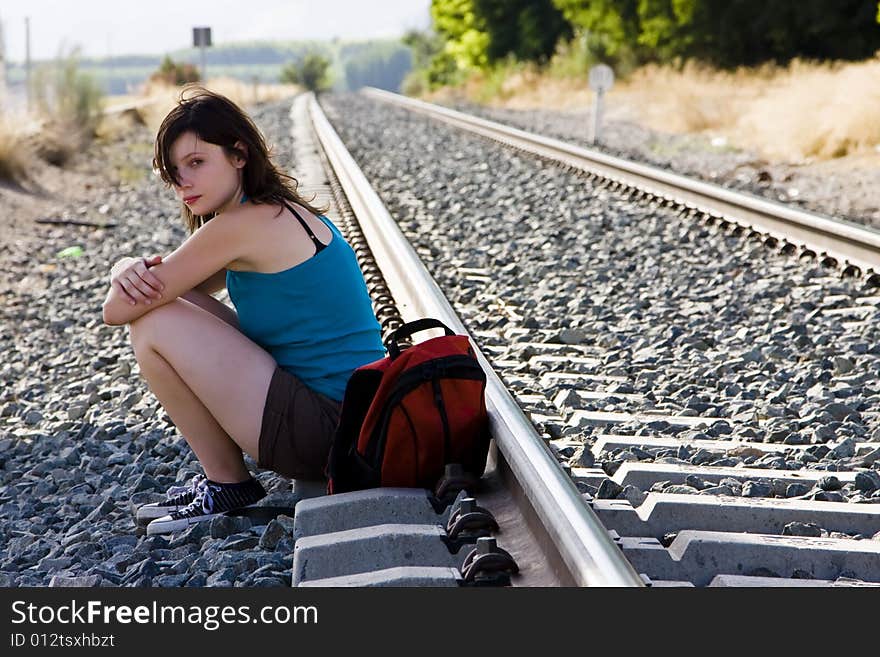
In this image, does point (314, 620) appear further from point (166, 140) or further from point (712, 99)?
point (712, 99)

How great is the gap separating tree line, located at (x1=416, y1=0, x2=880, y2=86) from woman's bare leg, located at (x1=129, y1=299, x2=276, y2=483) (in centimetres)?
2598

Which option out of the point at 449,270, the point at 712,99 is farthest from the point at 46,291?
the point at 712,99

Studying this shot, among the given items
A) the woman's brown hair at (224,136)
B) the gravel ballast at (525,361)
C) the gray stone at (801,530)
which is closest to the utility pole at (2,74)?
the gravel ballast at (525,361)

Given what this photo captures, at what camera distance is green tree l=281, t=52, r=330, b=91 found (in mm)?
74438

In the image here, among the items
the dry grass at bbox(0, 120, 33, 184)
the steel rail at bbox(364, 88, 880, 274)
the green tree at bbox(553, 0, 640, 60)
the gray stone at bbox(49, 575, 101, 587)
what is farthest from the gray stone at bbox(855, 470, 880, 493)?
the green tree at bbox(553, 0, 640, 60)

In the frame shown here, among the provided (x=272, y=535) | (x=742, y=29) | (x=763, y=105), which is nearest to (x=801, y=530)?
(x=272, y=535)

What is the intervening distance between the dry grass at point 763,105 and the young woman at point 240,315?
10988mm

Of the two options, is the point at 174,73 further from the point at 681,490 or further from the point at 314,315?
the point at 681,490

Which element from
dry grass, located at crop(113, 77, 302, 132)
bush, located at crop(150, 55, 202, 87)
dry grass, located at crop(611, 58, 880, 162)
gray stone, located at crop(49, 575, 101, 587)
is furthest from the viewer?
bush, located at crop(150, 55, 202, 87)

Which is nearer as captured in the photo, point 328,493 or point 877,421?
point 328,493

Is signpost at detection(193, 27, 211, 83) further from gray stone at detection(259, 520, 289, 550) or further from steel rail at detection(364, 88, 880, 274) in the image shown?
gray stone at detection(259, 520, 289, 550)

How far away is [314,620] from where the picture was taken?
2662 mm

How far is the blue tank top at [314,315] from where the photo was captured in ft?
12.2

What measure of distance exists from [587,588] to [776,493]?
4.11 ft
